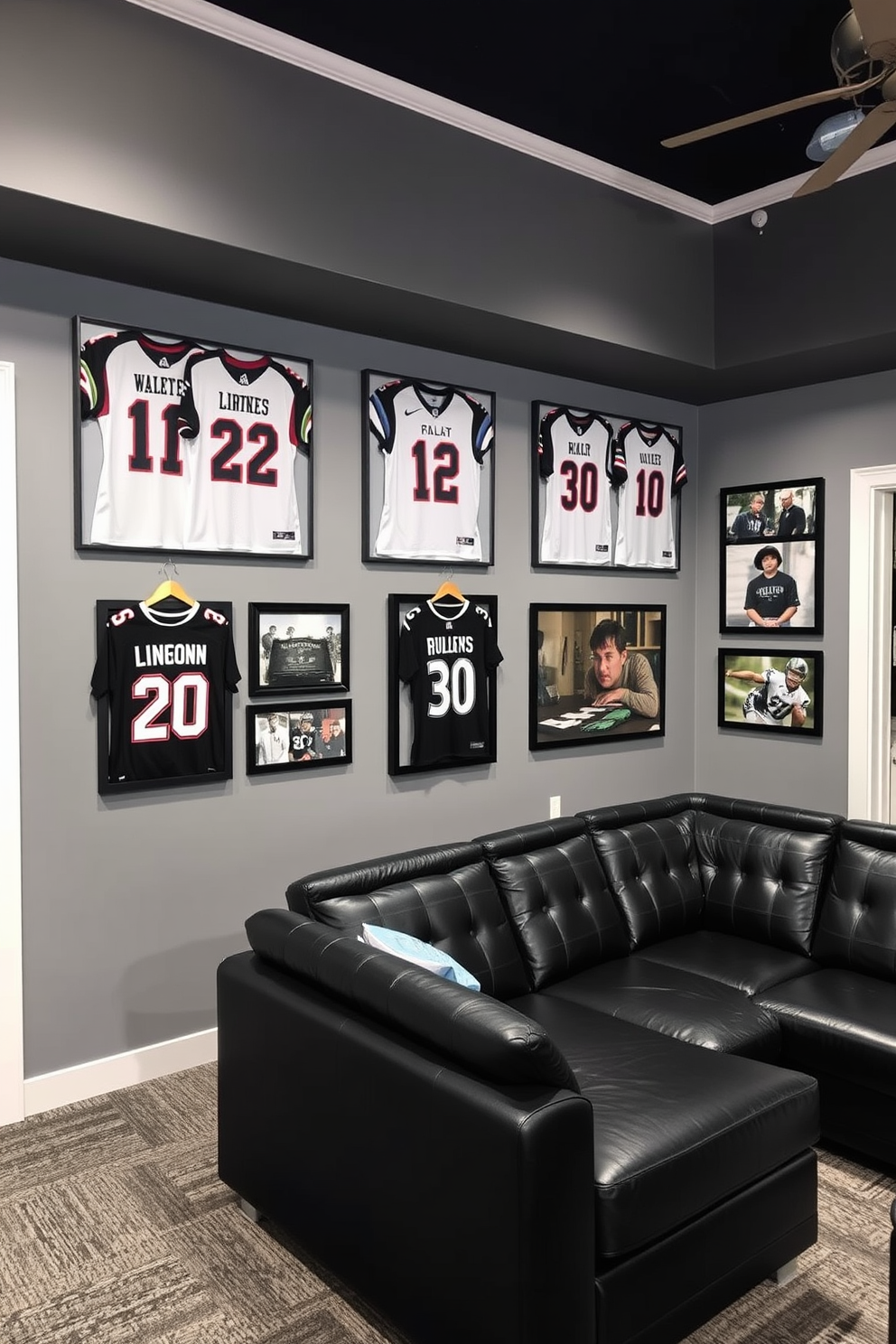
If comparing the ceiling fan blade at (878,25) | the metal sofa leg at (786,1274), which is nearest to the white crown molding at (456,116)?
the ceiling fan blade at (878,25)

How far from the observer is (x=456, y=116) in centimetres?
354

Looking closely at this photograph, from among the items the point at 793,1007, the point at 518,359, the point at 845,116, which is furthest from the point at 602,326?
the point at 793,1007

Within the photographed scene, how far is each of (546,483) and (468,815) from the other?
1534 millimetres

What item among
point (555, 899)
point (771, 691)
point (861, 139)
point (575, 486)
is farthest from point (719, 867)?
point (861, 139)

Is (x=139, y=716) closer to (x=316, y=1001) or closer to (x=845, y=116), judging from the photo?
(x=316, y=1001)

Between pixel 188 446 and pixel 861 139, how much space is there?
88.0 inches

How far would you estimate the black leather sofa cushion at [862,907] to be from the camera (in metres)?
3.33

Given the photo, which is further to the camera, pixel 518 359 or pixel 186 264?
pixel 518 359

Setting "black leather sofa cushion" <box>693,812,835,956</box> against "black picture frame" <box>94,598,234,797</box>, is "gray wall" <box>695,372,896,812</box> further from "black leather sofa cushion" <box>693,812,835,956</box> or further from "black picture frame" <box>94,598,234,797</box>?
"black picture frame" <box>94,598,234,797</box>

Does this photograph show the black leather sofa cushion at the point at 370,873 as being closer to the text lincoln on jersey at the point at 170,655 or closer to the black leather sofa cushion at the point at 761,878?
the text lincoln on jersey at the point at 170,655

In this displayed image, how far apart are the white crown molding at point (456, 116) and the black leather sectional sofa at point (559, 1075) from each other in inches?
97.8

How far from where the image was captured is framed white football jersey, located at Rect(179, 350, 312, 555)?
11.6 feet

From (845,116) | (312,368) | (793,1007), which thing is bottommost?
(793,1007)

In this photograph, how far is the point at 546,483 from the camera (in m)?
4.60
